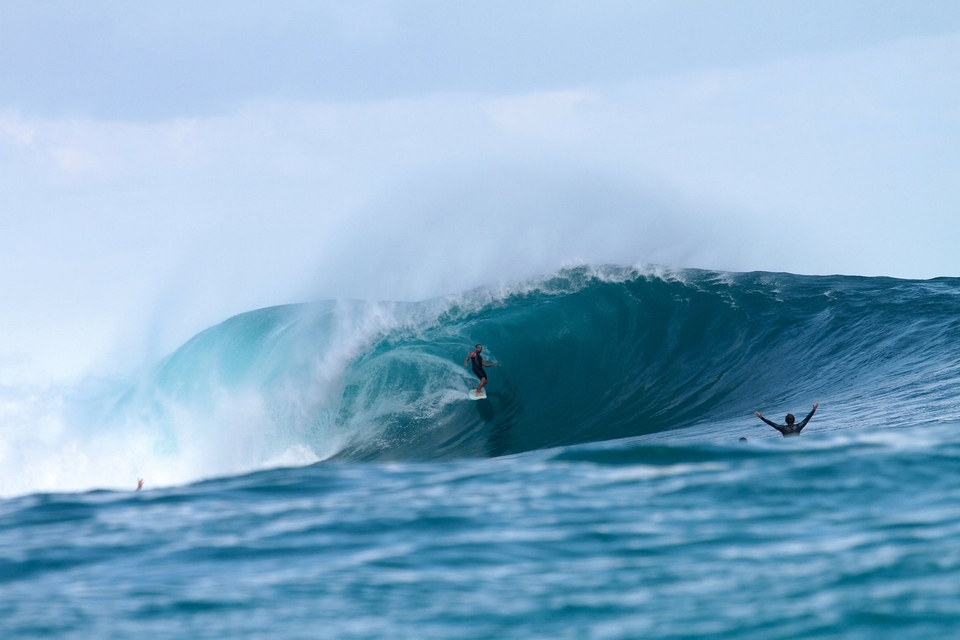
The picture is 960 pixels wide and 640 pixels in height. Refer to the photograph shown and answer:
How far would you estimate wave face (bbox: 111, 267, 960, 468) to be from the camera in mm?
14961

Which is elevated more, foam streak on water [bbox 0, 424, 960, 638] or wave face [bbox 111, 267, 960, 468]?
wave face [bbox 111, 267, 960, 468]

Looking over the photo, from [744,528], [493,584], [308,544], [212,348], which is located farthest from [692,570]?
[212,348]

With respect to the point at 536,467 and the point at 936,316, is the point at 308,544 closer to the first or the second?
the point at 536,467

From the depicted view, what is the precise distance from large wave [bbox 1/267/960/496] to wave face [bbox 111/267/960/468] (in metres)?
0.04

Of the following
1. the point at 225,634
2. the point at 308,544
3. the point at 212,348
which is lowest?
the point at 225,634

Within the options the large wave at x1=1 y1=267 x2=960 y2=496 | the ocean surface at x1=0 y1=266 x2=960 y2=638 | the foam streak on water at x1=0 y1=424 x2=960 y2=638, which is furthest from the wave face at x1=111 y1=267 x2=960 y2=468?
the foam streak on water at x1=0 y1=424 x2=960 y2=638

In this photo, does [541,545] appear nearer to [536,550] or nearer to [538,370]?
[536,550]

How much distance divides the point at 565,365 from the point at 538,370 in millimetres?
575

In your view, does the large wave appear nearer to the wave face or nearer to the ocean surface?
the wave face

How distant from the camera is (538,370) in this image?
17625 millimetres

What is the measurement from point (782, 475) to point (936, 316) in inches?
456

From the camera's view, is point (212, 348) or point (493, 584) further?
point (212, 348)

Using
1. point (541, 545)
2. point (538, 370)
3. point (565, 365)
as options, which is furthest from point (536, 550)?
point (565, 365)

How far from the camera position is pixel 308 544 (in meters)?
7.02
